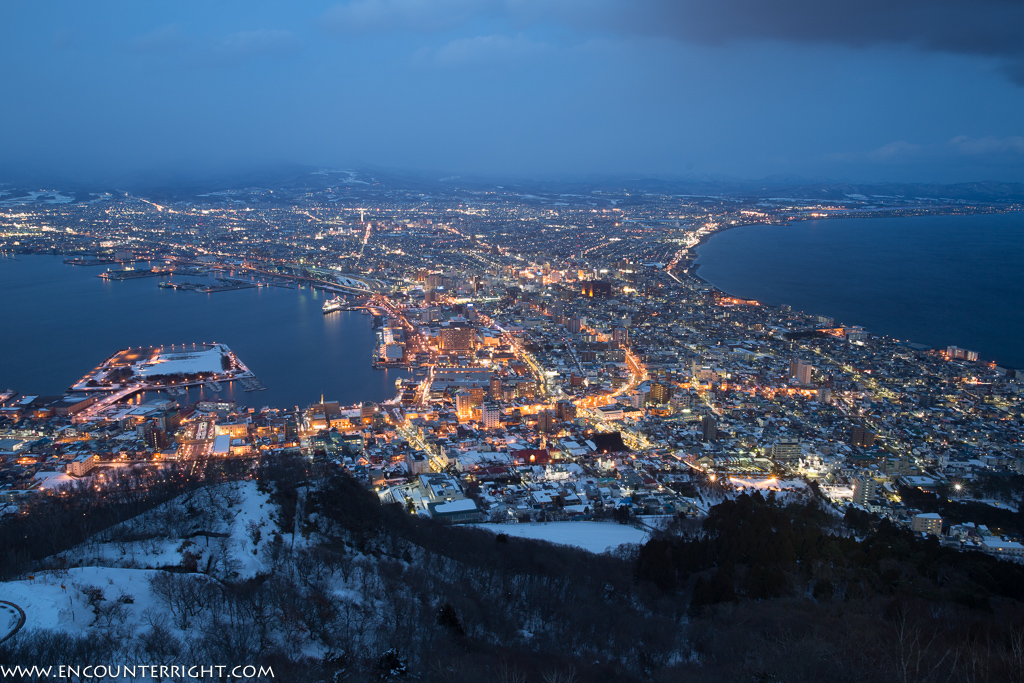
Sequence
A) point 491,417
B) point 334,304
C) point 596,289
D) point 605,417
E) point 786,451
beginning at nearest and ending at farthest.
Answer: point 786,451, point 491,417, point 605,417, point 334,304, point 596,289

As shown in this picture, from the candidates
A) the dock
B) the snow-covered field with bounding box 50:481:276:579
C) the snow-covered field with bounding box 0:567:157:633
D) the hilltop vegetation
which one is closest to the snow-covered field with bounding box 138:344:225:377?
the dock

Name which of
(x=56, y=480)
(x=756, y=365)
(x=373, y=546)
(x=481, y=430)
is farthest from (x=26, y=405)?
(x=756, y=365)

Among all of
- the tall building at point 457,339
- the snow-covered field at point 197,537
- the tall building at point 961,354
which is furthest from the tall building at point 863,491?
the tall building at point 457,339

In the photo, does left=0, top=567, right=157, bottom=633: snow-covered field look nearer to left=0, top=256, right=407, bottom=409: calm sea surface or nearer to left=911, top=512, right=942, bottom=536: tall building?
left=911, top=512, right=942, bottom=536: tall building

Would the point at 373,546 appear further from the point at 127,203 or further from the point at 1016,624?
the point at 127,203

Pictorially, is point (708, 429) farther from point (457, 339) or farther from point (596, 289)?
point (596, 289)

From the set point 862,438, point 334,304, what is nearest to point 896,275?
point 862,438
